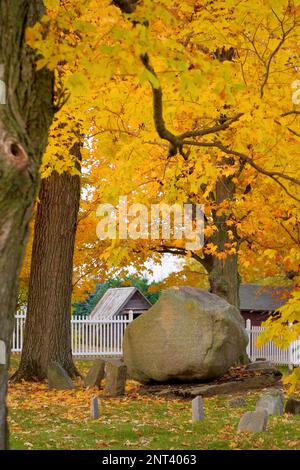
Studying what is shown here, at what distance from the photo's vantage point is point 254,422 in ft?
32.4

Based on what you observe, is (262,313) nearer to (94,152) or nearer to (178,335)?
(94,152)

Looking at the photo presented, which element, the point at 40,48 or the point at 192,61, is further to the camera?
the point at 192,61

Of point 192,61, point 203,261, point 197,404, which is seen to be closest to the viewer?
point 192,61

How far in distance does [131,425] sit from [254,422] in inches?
71.2

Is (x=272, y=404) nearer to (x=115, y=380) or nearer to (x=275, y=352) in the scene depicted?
(x=115, y=380)

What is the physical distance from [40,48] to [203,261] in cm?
1579

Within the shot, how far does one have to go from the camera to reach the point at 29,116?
19.9 feet

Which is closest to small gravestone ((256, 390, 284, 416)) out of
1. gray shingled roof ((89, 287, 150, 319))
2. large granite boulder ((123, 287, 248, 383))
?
large granite boulder ((123, 287, 248, 383))

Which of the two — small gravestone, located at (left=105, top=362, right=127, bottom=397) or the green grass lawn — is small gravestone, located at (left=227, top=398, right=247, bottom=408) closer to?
the green grass lawn

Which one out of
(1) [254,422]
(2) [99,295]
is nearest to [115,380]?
(1) [254,422]

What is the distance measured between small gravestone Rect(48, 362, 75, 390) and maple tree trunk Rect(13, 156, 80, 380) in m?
1.40
